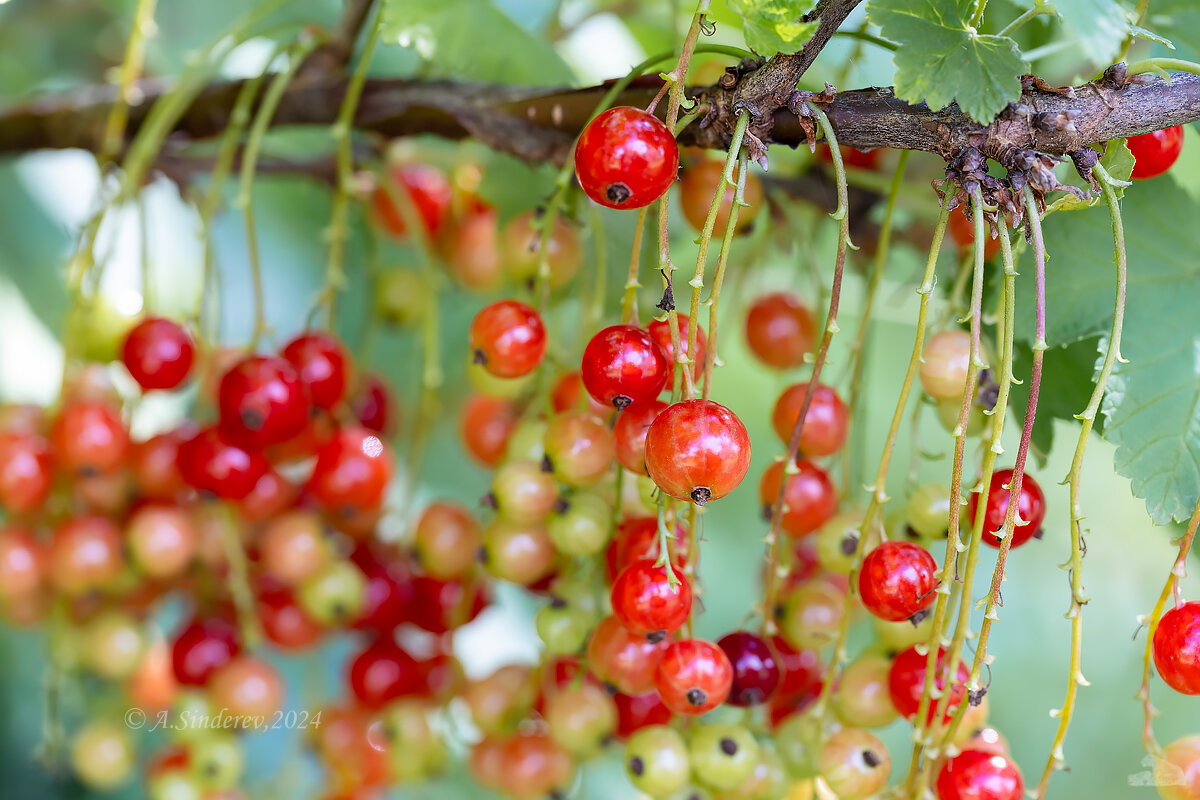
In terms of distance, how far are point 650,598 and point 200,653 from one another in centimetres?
55

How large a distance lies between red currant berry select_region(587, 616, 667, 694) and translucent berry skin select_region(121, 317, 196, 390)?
412mm

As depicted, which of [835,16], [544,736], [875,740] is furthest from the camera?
[544,736]

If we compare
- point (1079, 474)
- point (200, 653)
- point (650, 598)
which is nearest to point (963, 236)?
point (1079, 474)

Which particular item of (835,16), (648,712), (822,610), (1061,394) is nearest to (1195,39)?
(1061,394)

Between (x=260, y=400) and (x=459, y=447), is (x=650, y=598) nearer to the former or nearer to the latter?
(x=260, y=400)

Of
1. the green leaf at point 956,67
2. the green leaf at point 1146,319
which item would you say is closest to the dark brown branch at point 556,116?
the green leaf at point 956,67

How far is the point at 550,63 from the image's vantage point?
86cm

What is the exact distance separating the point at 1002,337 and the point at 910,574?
0.14m

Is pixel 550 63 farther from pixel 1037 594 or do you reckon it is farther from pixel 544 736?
pixel 1037 594

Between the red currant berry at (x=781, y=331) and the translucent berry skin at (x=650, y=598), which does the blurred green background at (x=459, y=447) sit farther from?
the translucent berry skin at (x=650, y=598)

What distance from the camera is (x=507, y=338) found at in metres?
0.61

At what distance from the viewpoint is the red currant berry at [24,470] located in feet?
2.71

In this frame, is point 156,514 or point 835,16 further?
point 156,514

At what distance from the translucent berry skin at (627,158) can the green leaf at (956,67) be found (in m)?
0.12
